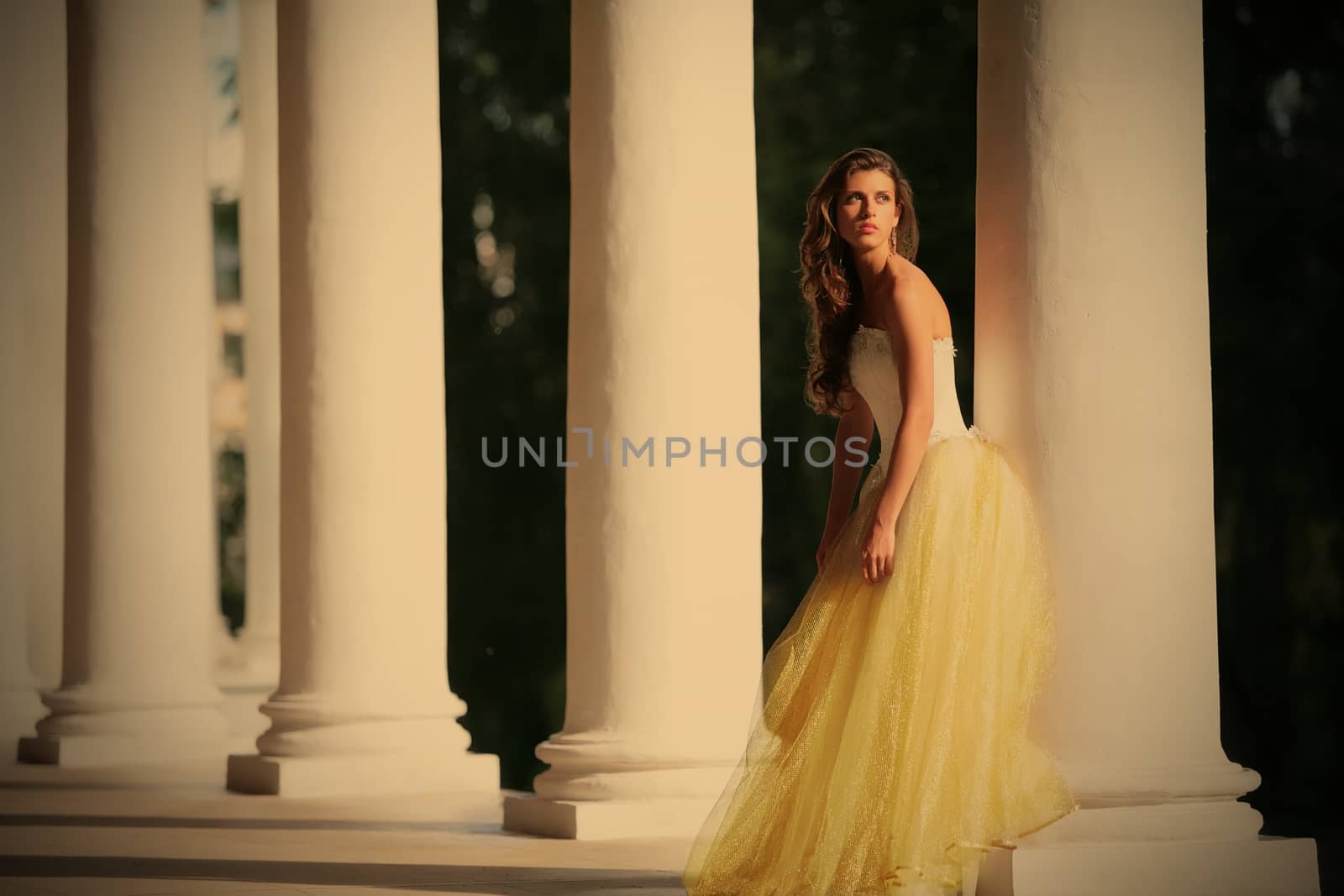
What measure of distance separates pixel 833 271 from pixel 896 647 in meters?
23.6

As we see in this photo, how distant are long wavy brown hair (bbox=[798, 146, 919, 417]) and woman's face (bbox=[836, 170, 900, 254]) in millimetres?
734

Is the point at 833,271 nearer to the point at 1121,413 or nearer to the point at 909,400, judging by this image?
the point at 909,400

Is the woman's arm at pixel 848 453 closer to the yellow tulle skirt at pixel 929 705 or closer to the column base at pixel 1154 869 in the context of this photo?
the yellow tulle skirt at pixel 929 705

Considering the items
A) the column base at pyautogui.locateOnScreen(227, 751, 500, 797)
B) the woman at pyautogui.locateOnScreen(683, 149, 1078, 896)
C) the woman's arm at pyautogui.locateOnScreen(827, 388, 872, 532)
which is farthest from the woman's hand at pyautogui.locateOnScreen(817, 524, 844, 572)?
the column base at pyautogui.locateOnScreen(227, 751, 500, 797)

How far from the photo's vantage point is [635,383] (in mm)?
151625

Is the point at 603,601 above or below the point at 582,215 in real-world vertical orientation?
below

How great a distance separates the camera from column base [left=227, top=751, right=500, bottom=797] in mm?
189125

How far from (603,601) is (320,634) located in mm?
48393

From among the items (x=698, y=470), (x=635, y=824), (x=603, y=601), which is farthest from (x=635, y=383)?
(x=635, y=824)

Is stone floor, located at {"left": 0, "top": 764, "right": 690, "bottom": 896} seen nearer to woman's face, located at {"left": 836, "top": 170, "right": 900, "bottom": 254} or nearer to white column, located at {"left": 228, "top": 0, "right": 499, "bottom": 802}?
white column, located at {"left": 228, "top": 0, "right": 499, "bottom": 802}

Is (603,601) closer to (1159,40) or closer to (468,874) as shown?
(468,874)

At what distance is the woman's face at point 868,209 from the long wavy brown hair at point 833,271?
73 centimetres

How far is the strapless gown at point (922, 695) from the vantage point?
102 m

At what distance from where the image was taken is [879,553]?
105m
